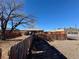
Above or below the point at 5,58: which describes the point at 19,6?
above

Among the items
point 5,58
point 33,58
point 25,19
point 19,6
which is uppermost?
point 19,6

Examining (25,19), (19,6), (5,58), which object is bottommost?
(5,58)

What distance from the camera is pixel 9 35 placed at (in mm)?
40938

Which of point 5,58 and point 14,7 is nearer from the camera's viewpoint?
point 5,58

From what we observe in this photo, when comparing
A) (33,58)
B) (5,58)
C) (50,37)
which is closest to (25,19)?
(50,37)

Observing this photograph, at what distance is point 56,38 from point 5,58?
46.5 metres

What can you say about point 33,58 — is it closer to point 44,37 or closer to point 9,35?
Answer: point 9,35

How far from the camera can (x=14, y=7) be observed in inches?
1666

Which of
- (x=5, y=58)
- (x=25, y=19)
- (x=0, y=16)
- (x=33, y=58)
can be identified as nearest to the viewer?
(x=5, y=58)

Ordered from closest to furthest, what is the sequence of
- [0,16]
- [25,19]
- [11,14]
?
1. [0,16]
2. [11,14]
3. [25,19]

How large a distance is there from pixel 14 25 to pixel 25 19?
11.7 ft

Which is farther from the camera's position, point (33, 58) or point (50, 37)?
point (50, 37)

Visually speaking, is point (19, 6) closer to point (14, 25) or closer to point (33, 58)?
point (14, 25)

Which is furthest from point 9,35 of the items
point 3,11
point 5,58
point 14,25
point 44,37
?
point 5,58
